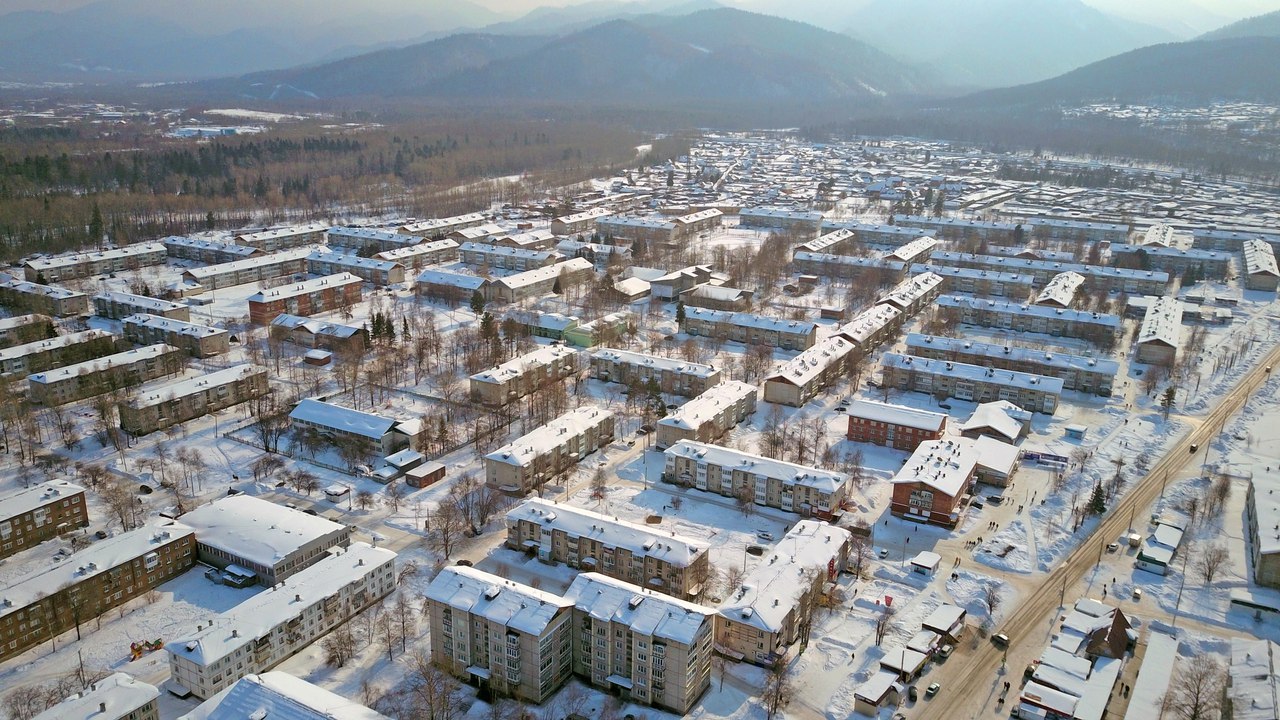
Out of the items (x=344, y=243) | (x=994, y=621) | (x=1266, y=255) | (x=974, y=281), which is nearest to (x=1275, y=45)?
(x=1266, y=255)

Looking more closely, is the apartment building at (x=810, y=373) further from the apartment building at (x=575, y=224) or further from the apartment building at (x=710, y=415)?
the apartment building at (x=575, y=224)

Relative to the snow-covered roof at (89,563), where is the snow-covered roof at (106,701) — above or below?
below

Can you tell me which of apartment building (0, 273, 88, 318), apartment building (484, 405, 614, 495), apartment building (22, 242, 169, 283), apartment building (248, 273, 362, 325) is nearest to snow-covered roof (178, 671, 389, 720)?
apartment building (484, 405, 614, 495)

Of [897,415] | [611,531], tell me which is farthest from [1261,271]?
[611,531]

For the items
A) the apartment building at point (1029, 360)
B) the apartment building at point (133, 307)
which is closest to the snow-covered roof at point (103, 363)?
the apartment building at point (133, 307)

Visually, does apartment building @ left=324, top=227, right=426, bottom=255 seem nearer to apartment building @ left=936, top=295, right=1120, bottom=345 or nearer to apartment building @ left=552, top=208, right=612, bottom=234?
apartment building @ left=552, top=208, right=612, bottom=234

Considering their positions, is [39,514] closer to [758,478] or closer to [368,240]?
[758,478]
